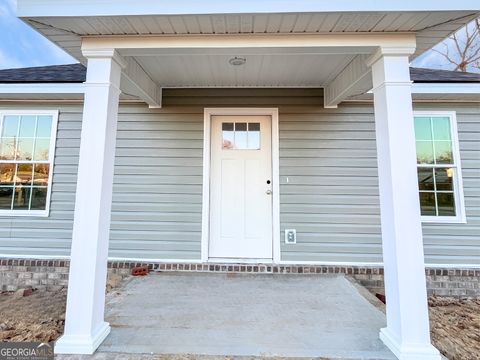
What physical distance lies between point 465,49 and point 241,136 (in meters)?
8.99

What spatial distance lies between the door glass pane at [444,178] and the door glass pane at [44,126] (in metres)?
5.56

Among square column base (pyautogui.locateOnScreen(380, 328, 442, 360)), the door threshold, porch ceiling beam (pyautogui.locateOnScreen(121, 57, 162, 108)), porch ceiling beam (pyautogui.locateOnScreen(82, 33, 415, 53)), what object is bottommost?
square column base (pyautogui.locateOnScreen(380, 328, 442, 360))

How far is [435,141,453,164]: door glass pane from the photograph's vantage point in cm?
376

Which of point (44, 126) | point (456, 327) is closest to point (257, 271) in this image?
point (456, 327)

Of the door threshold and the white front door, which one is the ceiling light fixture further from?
the door threshold

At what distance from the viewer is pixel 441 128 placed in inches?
150

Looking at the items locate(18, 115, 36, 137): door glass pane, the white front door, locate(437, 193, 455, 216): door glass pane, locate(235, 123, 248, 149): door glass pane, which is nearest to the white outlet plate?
the white front door

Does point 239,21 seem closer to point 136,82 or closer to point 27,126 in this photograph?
point 136,82

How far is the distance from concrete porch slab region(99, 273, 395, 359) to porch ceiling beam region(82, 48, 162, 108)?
84.3 inches

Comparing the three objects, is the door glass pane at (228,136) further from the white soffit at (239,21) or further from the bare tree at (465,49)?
the bare tree at (465,49)

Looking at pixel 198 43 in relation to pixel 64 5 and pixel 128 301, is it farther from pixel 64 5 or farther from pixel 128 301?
pixel 128 301

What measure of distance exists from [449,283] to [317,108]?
2875mm

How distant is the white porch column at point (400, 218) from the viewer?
71.1 inches

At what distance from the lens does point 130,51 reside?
7.16ft
